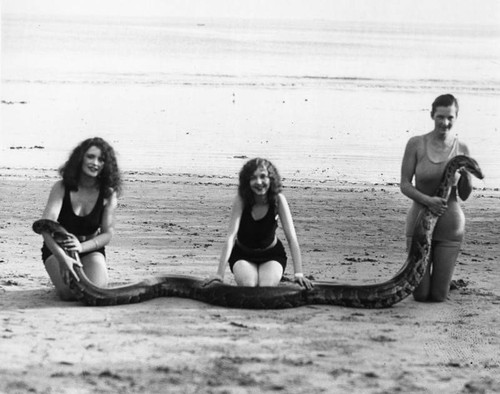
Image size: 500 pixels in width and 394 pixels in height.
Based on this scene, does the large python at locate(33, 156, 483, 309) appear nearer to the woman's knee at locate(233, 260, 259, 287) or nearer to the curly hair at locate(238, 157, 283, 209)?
the woman's knee at locate(233, 260, 259, 287)

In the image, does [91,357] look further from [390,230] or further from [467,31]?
[467,31]

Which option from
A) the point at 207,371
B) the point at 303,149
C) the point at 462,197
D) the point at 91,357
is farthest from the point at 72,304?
the point at 303,149

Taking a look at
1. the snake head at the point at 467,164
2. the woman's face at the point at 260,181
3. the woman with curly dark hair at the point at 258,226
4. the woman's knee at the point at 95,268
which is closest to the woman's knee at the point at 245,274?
the woman with curly dark hair at the point at 258,226

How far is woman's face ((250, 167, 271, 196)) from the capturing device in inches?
305

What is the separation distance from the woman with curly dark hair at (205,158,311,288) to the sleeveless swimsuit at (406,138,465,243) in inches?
41.5

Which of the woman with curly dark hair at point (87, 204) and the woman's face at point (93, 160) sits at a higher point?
the woman's face at point (93, 160)

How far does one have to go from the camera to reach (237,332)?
22.5 feet

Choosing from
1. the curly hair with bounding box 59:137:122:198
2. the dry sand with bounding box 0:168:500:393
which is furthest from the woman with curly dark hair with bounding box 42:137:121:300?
the dry sand with bounding box 0:168:500:393

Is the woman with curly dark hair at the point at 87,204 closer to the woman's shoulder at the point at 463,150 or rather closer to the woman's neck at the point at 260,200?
the woman's neck at the point at 260,200

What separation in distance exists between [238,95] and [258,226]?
63.8 ft

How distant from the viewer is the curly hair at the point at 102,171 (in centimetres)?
771

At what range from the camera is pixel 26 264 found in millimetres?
9242

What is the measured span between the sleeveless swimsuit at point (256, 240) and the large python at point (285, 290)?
380 mm

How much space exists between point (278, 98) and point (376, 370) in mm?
20982
